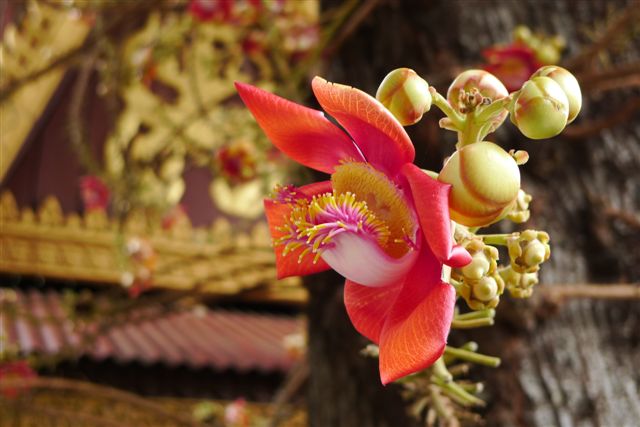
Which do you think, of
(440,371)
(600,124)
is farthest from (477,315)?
(600,124)

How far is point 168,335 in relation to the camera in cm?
340

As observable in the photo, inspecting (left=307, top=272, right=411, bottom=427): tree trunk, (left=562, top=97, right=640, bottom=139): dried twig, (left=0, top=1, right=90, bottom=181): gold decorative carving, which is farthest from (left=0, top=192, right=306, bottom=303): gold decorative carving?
(left=562, top=97, right=640, bottom=139): dried twig

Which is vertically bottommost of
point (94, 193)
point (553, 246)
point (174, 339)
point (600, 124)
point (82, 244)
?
point (174, 339)

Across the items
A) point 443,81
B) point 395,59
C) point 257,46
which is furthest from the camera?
point 257,46

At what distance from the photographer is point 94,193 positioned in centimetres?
305

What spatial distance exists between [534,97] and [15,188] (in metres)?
3.63

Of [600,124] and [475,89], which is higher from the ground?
[475,89]

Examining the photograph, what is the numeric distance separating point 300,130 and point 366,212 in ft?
0.16

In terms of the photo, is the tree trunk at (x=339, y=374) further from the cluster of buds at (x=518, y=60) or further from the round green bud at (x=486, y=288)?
the round green bud at (x=486, y=288)

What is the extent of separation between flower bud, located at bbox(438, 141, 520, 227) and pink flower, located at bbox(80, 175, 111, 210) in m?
2.41

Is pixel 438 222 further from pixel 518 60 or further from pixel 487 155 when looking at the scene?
pixel 518 60

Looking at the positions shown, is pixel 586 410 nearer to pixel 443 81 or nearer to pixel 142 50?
pixel 443 81

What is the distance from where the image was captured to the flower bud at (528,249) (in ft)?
1.09

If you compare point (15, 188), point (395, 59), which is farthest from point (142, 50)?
point (15, 188)
